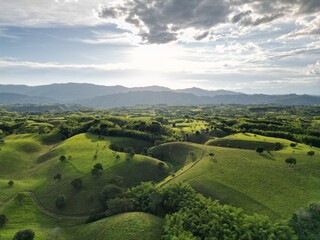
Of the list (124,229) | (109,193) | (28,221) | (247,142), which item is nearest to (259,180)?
(109,193)

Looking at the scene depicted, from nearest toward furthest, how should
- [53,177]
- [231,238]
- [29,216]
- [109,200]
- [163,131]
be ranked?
[231,238], [109,200], [29,216], [53,177], [163,131]

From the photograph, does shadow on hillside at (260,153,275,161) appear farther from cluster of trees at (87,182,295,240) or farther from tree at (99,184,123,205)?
tree at (99,184,123,205)

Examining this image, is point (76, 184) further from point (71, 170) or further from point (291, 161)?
point (291, 161)

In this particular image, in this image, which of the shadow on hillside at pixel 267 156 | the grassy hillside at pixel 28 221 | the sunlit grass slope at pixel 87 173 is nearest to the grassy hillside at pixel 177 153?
the sunlit grass slope at pixel 87 173

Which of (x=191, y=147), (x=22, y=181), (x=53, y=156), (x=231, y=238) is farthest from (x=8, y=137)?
(x=231, y=238)

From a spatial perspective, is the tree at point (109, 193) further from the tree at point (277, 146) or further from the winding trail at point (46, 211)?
the tree at point (277, 146)

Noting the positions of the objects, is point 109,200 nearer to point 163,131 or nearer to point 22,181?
point 22,181

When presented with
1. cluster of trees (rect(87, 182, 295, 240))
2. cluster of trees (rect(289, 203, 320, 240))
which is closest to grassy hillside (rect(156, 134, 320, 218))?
cluster of trees (rect(289, 203, 320, 240))
